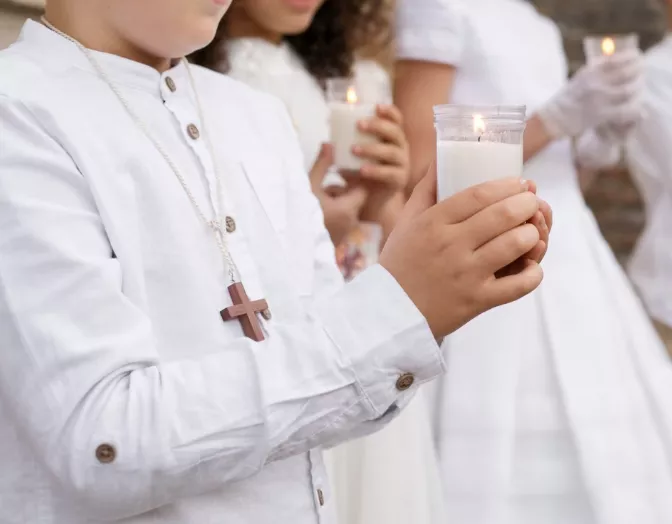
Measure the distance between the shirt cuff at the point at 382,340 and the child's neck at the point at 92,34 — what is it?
321mm

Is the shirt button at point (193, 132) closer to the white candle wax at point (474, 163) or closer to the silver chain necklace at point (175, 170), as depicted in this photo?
the silver chain necklace at point (175, 170)

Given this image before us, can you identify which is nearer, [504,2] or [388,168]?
[388,168]

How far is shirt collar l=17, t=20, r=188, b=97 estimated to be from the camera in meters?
0.69

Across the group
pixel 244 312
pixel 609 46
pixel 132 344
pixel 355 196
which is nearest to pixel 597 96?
pixel 609 46

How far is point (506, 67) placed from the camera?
1.53 metres

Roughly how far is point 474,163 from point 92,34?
357 mm

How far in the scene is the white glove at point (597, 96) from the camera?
1.46 meters

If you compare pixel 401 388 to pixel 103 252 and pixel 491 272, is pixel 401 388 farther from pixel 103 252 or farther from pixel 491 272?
pixel 103 252

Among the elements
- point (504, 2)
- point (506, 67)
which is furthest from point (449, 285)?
point (504, 2)

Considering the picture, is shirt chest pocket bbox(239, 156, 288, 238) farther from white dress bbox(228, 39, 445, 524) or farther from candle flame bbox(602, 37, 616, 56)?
candle flame bbox(602, 37, 616, 56)

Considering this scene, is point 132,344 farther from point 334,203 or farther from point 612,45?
point 612,45

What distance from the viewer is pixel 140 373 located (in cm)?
58

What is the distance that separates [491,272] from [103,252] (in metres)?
0.30

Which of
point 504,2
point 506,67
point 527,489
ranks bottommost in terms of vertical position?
point 527,489
